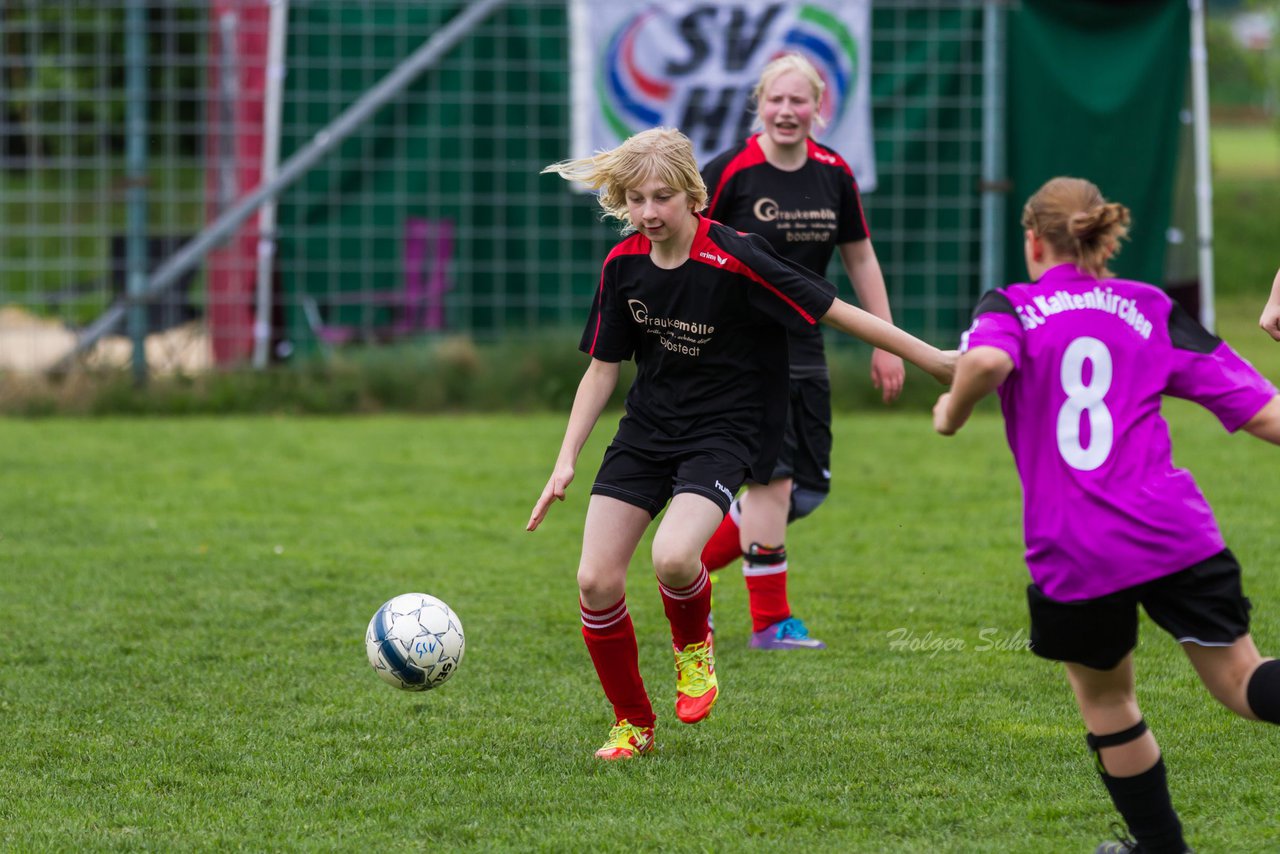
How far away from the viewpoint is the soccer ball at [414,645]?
450 cm

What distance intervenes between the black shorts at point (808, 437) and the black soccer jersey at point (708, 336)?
1154 millimetres

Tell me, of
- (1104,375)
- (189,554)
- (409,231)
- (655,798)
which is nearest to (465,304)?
(409,231)

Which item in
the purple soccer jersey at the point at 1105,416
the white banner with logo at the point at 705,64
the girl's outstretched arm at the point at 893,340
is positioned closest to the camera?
the purple soccer jersey at the point at 1105,416

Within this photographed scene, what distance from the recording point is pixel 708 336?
14.7 ft

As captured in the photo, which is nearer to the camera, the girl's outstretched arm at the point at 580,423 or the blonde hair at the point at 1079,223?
the blonde hair at the point at 1079,223

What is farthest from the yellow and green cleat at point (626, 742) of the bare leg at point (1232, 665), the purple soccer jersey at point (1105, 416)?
the bare leg at point (1232, 665)

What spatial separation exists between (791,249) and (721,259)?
1390 millimetres

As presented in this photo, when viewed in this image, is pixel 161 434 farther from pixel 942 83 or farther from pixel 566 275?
pixel 942 83

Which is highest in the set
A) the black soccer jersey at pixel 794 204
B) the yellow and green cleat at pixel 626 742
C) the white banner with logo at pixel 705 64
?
the white banner with logo at pixel 705 64

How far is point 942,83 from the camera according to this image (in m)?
11.3

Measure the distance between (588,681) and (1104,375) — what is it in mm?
2384

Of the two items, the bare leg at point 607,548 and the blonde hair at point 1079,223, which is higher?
the blonde hair at point 1079,223
